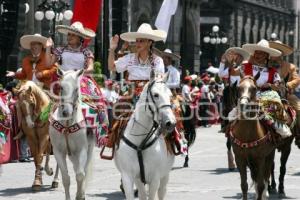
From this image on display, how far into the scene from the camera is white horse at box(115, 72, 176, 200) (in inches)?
432

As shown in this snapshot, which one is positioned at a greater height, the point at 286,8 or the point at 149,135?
the point at 286,8

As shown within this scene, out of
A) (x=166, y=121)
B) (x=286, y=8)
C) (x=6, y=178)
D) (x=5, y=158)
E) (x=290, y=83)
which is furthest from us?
(x=286, y=8)

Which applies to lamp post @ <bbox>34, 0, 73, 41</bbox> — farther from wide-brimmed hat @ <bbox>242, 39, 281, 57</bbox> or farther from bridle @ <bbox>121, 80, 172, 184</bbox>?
bridle @ <bbox>121, 80, 172, 184</bbox>

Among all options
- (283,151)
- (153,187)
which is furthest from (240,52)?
(153,187)

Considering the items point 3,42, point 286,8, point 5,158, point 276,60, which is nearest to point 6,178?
point 5,158

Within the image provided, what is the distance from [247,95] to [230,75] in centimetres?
511

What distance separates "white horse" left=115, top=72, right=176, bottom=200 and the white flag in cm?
665

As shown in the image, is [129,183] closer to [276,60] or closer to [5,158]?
[276,60]

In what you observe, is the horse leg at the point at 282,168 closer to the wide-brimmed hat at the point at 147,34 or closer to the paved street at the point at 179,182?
the paved street at the point at 179,182

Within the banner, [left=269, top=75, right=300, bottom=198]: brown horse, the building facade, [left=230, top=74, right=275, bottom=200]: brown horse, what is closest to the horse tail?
[left=230, top=74, right=275, bottom=200]: brown horse

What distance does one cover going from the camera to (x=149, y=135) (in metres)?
11.3

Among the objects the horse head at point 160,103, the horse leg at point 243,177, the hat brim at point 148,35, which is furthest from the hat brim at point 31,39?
the horse head at point 160,103

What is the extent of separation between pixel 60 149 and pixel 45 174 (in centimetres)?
540

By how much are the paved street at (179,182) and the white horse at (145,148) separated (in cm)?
351
